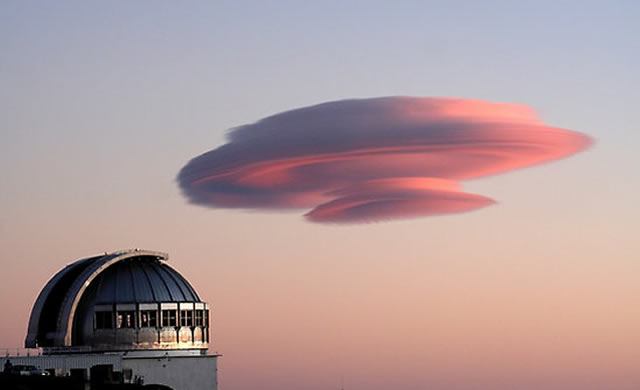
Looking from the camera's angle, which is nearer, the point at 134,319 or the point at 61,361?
the point at 61,361

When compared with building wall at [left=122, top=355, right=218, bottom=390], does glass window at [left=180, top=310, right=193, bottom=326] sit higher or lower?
higher

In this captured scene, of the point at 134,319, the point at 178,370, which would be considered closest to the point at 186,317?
the point at 178,370

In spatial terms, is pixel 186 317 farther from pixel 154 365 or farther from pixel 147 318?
pixel 154 365

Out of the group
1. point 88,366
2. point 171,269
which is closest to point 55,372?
point 88,366

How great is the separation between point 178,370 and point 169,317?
12.2 feet

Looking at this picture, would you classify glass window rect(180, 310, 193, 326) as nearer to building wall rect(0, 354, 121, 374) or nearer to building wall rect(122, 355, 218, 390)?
building wall rect(122, 355, 218, 390)

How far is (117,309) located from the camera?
91562 mm

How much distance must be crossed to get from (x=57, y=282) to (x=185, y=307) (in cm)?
924

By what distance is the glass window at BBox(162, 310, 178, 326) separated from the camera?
304 ft

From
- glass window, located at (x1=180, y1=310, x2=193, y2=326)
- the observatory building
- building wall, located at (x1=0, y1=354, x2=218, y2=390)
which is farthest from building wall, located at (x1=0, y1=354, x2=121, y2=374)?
glass window, located at (x1=180, y1=310, x2=193, y2=326)

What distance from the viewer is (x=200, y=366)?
9444 centimetres

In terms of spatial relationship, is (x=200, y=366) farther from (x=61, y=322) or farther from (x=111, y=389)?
(x=111, y=389)

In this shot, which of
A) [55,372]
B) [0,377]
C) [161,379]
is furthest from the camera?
[161,379]

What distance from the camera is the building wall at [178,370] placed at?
90.5 meters
